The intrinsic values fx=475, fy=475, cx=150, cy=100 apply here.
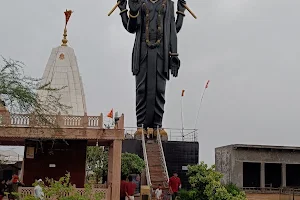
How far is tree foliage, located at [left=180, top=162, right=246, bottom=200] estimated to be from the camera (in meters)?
14.2

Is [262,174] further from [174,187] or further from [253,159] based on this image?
[174,187]

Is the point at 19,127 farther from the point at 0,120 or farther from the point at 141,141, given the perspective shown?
the point at 141,141

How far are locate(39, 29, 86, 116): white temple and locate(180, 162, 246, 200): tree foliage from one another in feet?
39.2

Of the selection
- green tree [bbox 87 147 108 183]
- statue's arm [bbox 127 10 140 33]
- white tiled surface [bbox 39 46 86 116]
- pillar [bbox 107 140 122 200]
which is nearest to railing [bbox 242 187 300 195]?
green tree [bbox 87 147 108 183]

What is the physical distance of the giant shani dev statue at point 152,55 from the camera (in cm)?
2480

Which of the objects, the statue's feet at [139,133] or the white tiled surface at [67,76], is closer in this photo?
the statue's feet at [139,133]

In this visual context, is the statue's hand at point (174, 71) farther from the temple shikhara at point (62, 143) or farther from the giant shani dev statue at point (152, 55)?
the temple shikhara at point (62, 143)

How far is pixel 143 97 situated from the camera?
24953 mm

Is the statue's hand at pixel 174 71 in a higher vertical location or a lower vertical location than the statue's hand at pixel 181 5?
lower

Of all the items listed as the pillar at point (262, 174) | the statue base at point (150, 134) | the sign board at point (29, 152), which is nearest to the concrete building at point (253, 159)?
the pillar at point (262, 174)

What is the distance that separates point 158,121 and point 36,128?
9.73m

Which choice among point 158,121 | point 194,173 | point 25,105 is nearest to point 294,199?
point 158,121

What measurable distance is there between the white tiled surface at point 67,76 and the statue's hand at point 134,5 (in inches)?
182

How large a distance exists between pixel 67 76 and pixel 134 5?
17.7 ft
